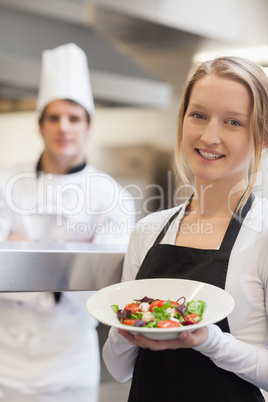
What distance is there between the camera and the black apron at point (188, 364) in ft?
2.38

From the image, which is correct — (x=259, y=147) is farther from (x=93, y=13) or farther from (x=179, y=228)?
(x=93, y=13)

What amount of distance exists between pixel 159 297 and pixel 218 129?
0.24 metres

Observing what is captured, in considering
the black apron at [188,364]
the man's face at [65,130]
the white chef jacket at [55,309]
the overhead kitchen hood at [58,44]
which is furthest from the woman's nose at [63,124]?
the black apron at [188,364]

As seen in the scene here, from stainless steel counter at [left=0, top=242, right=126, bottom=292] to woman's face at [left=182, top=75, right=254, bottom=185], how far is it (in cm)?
22

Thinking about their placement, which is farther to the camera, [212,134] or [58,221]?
[58,221]

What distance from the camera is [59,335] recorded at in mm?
1383

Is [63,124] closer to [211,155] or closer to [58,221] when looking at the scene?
[58,221]

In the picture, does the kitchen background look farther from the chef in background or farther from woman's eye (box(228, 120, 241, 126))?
woman's eye (box(228, 120, 241, 126))

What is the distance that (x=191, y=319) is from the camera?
Result: 0.61 metres

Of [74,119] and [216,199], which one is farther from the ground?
[74,119]

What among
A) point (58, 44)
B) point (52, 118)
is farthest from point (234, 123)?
point (58, 44)

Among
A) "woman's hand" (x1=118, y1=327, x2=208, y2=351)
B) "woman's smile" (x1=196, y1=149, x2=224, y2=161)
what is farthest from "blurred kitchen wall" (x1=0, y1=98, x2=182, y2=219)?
"woman's hand" (x1=118, y1=327, x2=208, y2=351)

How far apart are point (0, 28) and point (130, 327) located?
2073 mm

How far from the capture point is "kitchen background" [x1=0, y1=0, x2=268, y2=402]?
89.7 inches
